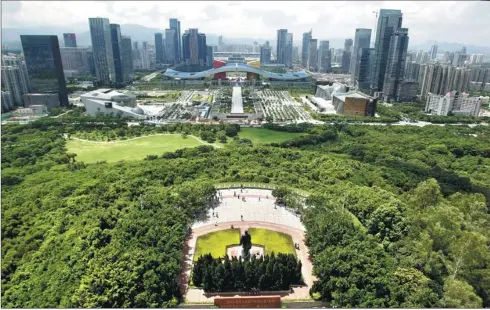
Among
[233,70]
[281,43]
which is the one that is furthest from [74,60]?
[281,43]

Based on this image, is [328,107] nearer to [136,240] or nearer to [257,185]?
[257,185]

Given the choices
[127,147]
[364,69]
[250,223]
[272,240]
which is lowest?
[272,240]

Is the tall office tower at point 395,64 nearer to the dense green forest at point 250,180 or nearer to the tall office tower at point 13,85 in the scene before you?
the dense green forest at point 250,180

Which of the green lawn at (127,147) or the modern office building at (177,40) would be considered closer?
the green lawn at (127,147)

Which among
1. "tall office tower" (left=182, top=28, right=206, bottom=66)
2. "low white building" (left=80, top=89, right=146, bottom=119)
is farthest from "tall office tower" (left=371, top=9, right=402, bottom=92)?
"tall office tower" (left=182, top=28, right=206, bottom=66)

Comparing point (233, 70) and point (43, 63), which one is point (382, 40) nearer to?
point (233, 70)

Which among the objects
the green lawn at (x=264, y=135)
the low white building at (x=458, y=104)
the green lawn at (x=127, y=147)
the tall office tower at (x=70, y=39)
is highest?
the tall office tower at (x=70, y=39)

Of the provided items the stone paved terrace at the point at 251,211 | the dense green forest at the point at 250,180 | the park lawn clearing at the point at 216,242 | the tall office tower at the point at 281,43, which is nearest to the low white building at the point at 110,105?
the dense green forest at the point at 250,180
